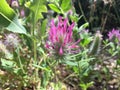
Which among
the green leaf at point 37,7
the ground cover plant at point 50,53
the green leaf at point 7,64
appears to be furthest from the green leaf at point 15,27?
the green leaf at point 7,64

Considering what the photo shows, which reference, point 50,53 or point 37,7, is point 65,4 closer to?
point 37,7

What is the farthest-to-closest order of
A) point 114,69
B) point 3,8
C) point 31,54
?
point 114,69 < point 31,54 < point 3,8

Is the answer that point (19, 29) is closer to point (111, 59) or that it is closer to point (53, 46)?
point (53, 46)

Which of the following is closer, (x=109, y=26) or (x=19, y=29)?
(x=19, y=29)

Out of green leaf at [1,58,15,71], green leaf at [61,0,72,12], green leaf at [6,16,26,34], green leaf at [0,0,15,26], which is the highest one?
green leaf at [61,0,72,12]

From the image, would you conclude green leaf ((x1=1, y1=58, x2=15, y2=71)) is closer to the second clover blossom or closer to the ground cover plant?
the ground cover plant

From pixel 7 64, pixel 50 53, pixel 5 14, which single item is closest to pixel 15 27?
pixel 5 14

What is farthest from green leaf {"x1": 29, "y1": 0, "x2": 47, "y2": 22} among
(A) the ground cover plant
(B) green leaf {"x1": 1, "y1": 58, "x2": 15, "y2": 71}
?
(B) green leaf {"x1": 1, "y1": 58, "x2": 15, "y2": 71}

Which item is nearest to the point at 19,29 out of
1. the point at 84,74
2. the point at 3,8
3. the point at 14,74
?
the point at 3,8
